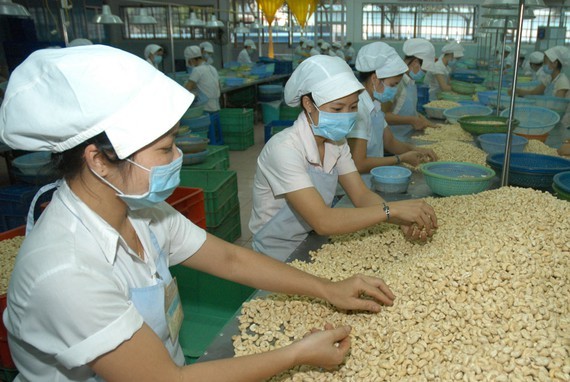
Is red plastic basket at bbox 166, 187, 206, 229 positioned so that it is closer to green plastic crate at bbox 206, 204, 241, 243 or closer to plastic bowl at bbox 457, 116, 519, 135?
green plastic crate at bbox 206, 204, 241, 243

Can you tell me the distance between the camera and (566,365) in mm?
964

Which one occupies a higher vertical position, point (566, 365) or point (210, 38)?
point (210, 38)

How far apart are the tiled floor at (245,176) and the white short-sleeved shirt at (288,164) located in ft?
6.27

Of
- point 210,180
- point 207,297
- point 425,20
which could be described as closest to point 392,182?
point 207,297

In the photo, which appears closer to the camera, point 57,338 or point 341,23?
point 57,338

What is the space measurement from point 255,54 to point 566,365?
15.5 m

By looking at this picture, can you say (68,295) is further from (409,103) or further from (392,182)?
(409,103)

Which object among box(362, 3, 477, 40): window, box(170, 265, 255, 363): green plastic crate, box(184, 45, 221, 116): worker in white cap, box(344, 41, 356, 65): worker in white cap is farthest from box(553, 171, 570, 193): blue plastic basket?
box(362, 3, 477, 40): window

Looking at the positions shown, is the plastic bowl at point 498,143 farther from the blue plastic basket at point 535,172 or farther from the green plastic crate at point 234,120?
the green plastic crate at point 234,120

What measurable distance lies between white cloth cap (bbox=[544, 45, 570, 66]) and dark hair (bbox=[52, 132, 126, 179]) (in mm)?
5758

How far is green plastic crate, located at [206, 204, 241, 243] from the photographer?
3497 mm

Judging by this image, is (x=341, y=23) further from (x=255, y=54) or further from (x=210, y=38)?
(x=210, y=38)

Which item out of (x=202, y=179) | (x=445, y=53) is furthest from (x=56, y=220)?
(x=445, y=53)

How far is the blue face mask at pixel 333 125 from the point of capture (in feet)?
6.23
